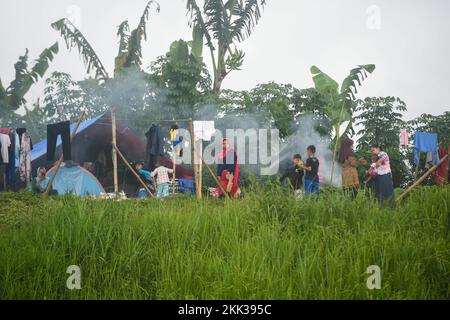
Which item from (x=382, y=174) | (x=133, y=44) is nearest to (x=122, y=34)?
(x=133, y=44)

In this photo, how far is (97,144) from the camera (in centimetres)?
1252

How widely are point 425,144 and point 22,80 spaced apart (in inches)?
469

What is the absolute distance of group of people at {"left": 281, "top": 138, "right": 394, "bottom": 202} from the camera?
26.0 feet

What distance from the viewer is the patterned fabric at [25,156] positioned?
33.0ft

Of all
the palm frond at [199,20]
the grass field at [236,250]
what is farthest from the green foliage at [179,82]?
the grass field at [236,250]

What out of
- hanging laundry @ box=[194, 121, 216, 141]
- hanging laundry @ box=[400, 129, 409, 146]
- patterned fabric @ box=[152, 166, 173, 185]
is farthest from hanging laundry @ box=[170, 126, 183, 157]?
hanging laundry @ box=[400, 129, 409, 146]

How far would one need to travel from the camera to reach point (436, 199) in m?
6.15

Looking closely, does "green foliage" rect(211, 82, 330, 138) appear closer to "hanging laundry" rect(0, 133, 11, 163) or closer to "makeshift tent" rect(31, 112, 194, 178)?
"makeshift tent" rect(31, 112, 194, 178)

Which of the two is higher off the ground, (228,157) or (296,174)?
(228,157)

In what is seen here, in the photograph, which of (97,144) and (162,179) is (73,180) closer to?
(97,144)

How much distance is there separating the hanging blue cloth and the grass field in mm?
4039

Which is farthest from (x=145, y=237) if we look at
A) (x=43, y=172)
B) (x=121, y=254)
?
(x=43, y=172)

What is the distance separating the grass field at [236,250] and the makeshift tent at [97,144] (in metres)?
6.08

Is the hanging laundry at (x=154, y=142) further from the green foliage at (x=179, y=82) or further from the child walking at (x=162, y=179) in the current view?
the green foliage at (x=179, y=82)
